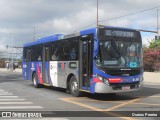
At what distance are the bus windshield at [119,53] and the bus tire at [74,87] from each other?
7.42 feet

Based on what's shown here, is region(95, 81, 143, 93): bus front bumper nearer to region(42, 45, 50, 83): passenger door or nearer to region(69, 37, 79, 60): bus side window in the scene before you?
region(69, 37, 79, 60): bus side window

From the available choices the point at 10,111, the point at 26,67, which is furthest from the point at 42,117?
the point at 26,67

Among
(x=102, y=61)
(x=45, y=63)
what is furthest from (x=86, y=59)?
(x=45, y=63)

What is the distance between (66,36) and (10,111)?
6.56 m

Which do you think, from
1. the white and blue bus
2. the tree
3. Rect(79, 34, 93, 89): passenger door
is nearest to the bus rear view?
the white and blue bus

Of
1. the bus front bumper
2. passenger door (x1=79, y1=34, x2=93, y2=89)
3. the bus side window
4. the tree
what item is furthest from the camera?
the tree

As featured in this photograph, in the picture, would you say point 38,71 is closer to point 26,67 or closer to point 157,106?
point 26,67

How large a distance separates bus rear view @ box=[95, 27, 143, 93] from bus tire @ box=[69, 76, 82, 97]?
192 centimetres

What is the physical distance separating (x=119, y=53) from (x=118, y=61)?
0.33 meters

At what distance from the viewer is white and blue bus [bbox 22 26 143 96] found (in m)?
14.0

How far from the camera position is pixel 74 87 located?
16.1 m

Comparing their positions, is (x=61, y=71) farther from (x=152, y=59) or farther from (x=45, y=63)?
(x=152, y=59)

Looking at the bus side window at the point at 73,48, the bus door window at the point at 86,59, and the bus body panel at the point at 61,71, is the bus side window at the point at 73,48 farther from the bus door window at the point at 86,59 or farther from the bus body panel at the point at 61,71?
the bus door window at the point at 86,59

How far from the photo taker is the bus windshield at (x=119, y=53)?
14047mm
